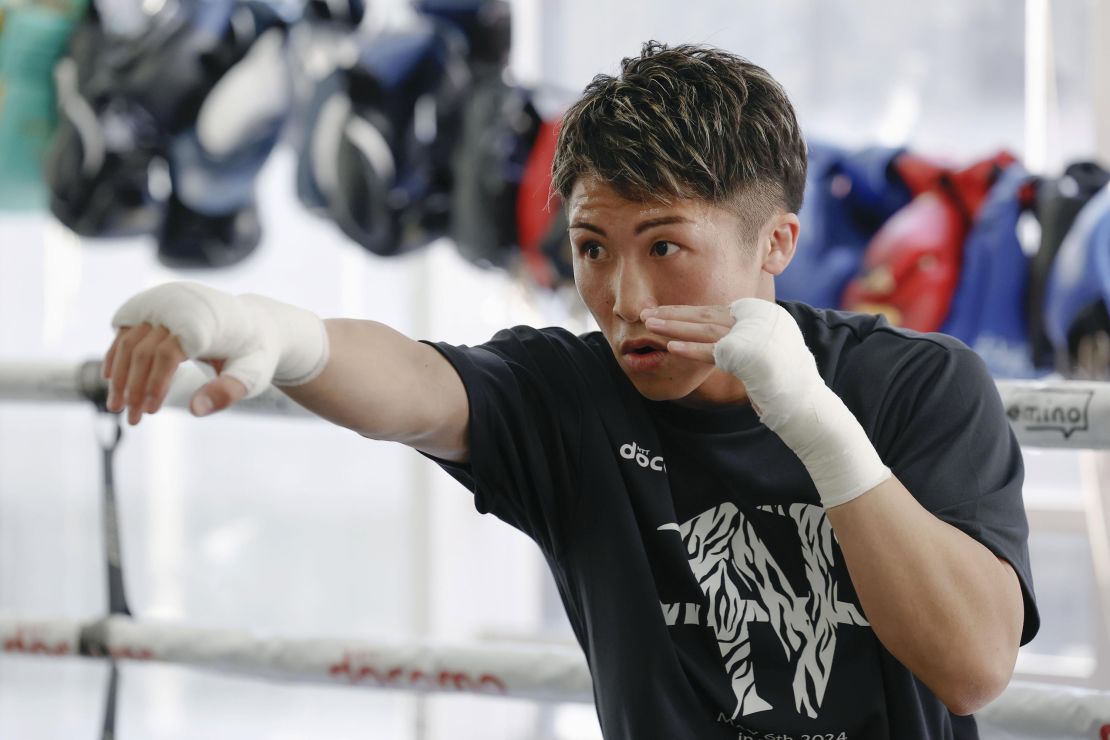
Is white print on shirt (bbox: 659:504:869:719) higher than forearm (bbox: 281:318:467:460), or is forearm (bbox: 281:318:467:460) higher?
forearm (bbox: 281:318:467:460)

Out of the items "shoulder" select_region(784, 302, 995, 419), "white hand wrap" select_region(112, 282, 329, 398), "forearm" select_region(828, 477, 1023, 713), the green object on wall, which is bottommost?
"forearm" select_region(828, 477, 1023, 713)

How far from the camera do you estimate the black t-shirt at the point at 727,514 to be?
1031 millimetres

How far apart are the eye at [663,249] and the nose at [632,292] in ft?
0.06

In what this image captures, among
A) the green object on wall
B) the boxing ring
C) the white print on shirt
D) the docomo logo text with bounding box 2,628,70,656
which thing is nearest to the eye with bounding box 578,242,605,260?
the white print on shirt

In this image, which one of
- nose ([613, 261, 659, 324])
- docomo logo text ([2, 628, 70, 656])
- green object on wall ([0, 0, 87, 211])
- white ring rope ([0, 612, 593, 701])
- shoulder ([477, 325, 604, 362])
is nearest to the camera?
nose ([613, 261, 659, 324])

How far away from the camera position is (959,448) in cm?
102

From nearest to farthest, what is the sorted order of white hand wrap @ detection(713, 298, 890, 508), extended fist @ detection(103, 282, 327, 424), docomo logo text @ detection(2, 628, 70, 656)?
extended fist @ detection(103, 282, 327, 424), white hand wrap @ detection(713, 298, 890, 508), docomo logo text @ detection(2, 628, 70, 656)

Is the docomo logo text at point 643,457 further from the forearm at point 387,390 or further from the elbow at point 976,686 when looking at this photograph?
the elbow at point 976,686

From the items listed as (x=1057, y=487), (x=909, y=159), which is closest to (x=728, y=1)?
(x=909, y=159)

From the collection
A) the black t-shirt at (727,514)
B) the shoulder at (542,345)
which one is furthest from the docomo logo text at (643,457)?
the shoulder at (542,345)

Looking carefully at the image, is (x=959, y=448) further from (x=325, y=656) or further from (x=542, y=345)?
(x=325, y=656)

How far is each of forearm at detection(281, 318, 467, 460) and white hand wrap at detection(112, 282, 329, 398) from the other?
0.07 metres

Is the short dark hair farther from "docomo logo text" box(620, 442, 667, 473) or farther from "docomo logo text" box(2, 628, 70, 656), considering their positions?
"docomo logo text" box(2, 628, 70, 656)

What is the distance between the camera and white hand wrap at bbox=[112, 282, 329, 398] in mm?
801
